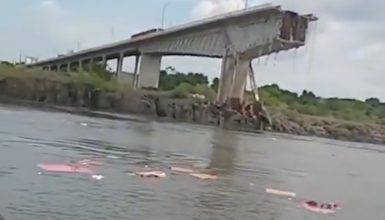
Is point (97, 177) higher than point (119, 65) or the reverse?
the reverse

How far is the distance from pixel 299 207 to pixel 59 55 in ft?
387

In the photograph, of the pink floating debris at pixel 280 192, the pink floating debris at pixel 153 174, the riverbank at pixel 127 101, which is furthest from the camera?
the riverbank at pixel 127 101

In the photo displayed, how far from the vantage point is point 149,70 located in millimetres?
113125

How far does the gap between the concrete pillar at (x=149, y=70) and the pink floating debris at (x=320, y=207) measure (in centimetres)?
9277

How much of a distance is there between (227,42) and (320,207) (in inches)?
3157

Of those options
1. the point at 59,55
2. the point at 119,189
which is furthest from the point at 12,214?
the point at 59,55

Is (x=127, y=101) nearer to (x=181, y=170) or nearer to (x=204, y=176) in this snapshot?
(x=181, y=170)

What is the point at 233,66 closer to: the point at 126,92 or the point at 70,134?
the point at 126,92

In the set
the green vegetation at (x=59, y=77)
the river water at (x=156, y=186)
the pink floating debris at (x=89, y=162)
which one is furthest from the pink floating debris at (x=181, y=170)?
the green vegetation at (x=59, y=77)

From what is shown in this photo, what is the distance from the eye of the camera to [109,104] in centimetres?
10469

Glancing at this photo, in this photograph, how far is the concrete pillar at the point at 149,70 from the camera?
112m

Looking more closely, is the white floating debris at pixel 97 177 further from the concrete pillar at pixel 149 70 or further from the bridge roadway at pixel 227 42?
the concrete pillar at pixel 149 70

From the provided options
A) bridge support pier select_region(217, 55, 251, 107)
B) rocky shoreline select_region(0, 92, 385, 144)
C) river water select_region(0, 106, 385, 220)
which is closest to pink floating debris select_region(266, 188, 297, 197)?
river water select_region(0, 106, 385, 220)

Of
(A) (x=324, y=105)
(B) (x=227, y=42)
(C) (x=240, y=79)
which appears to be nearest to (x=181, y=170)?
(B) (x=227, y=42)
